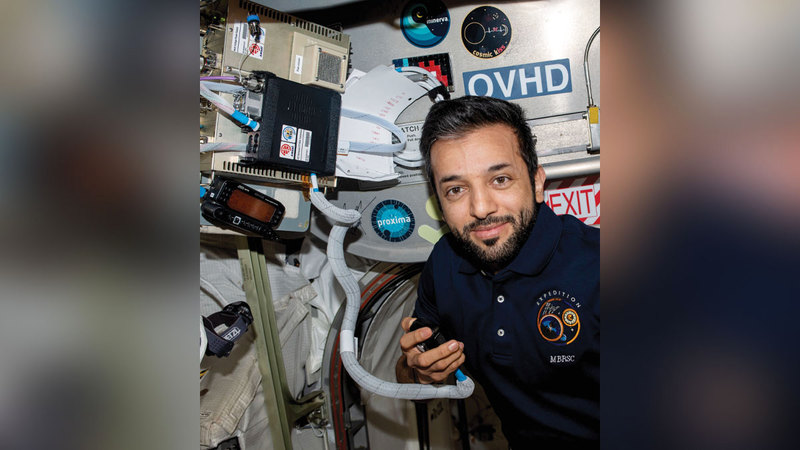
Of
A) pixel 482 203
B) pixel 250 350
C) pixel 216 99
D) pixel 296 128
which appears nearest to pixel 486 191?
pixel 482 203

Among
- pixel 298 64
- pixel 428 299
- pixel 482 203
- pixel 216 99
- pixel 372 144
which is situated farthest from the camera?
pixel 428 299

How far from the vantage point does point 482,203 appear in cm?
166

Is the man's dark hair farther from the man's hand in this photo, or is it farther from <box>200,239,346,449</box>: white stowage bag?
<box>200,239,346,449</box>: white stowage bag

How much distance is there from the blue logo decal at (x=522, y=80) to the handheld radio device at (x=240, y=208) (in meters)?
0.88

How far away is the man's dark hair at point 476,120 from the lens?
172cm

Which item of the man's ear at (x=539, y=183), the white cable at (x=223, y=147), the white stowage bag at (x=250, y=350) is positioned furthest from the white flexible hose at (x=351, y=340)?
the man's ear at (x=539, y=183)

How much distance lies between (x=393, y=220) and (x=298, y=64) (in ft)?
2.34

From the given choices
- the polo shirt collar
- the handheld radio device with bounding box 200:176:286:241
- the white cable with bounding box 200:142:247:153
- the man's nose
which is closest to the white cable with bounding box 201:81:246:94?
the white cable with bounding box 200:142:247:153

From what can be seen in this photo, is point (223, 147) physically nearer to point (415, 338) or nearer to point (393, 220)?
point (393, 220)

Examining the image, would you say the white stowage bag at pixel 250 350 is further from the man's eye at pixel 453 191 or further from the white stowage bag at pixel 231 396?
the man's eye at pixel 453 191

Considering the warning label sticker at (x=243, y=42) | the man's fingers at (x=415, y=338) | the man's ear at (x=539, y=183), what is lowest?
the man's fingers at (x=415, y=338)
